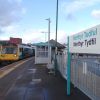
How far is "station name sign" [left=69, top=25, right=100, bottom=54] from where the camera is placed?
10351 mm


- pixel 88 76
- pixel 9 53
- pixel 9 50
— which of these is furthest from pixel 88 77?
pixel 9 53

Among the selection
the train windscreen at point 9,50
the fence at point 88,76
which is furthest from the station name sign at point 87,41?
the train windscreen at point 9,50

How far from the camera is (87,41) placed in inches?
460

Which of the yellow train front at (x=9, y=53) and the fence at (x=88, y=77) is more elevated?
the yellow train front at (x=9, y=53)

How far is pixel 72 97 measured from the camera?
1548 cm

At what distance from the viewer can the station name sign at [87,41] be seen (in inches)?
408

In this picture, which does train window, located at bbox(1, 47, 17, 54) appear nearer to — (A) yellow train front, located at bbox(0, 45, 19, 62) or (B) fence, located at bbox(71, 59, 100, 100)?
(A) yellow train front, located at bbox(0, 45, 19, 62)

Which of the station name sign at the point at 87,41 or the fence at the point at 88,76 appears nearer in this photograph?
the station name sign at the point at 87,41

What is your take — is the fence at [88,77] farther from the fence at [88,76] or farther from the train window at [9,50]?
the train window at [9,50]

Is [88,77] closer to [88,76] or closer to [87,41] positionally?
[88,76]

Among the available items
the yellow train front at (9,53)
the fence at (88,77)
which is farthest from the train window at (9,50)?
the fence at (88,77)

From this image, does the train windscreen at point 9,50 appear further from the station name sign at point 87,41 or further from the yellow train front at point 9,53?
the station name sign at point 87,41

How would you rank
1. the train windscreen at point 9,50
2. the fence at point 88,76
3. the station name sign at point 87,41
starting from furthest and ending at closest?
the train windscreen at point 9,50, the fence at point 88,76, the station name sign at point 87,41

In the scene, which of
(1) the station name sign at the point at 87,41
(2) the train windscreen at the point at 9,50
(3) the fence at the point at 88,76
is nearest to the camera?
(1) the station name sign at the point at 87,41
